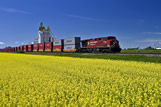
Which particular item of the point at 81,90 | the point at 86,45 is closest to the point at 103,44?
the point at 86,45

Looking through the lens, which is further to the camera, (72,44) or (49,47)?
(49,47)

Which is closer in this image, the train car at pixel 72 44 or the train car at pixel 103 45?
the train car at pixel 103 45

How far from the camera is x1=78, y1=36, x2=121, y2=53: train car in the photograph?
33.5 meters

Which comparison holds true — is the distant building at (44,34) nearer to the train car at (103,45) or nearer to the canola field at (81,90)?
the train car at (103,45)

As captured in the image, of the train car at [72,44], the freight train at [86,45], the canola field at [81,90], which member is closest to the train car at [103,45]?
the freight train at [86,45]

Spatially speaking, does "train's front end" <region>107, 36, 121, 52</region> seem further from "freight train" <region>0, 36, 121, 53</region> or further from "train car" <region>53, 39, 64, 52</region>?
Result: "train car" <region>53, 39, 64, 52</region>

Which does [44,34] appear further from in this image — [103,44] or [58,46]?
[103,44]

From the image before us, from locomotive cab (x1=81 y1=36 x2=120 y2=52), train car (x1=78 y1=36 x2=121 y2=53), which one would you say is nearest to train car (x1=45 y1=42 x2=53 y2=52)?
train car (x1=78 y1=36 x2=121 y2=53)

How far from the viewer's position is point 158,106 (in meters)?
4.57

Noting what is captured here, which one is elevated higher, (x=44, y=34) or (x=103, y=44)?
(x=44, y=34)

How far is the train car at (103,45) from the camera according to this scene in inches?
1320

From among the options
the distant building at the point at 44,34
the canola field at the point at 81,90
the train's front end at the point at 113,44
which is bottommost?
the canola field at the point at 81,90

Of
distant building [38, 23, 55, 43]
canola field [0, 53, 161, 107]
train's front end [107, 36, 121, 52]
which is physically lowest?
canola field [0, 53, 161, 107]

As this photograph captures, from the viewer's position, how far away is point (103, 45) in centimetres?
→ 3512
